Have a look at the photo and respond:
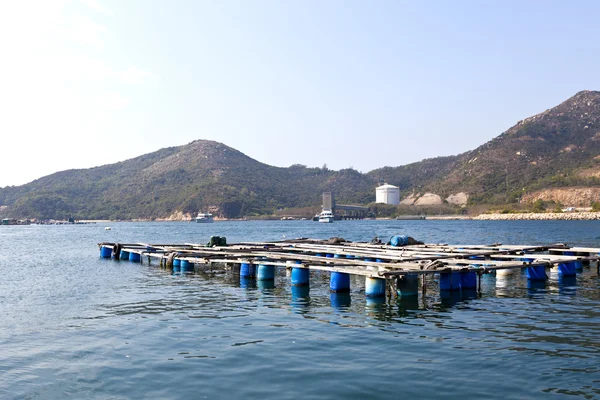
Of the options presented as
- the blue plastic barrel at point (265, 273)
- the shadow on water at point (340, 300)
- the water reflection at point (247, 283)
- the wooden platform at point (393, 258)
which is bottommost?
the water reflection at point (247, 283)

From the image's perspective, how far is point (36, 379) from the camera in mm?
11906

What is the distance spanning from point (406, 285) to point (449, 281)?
2633 millimetres

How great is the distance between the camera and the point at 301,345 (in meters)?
14.3

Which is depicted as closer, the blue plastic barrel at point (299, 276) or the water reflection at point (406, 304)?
the water reflection at point (406, 304)

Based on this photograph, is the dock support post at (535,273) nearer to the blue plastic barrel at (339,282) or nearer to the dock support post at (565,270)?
the dock support post at (565,270)

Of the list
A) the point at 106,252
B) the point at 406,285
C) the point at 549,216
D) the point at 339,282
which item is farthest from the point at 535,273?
the point at 549,216

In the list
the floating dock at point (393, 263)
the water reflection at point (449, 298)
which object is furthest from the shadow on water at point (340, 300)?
the water reflection at point (449, 298)

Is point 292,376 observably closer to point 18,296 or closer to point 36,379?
point 36,379

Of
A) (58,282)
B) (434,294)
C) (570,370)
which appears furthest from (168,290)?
(570,370)

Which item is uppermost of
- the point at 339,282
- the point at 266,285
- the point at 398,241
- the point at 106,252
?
the point at 398,241

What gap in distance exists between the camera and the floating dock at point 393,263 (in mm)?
21344

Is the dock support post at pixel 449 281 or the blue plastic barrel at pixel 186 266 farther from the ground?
the dock support post at pixel 449 281

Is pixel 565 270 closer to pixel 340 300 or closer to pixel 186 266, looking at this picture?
pixel 340 300

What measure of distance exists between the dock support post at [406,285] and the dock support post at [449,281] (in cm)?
195
